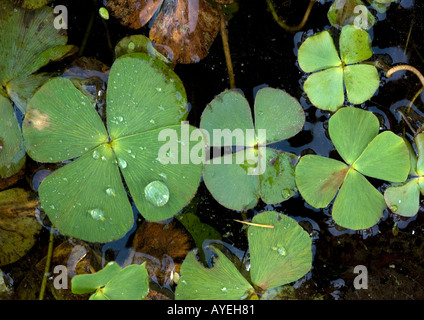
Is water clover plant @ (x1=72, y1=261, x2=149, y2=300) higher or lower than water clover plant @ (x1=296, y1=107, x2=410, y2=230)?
above

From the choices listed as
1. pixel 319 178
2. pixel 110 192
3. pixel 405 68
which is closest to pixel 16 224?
pixel 110 192

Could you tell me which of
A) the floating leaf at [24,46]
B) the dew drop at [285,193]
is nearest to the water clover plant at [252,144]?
the dew drop at [285,193]

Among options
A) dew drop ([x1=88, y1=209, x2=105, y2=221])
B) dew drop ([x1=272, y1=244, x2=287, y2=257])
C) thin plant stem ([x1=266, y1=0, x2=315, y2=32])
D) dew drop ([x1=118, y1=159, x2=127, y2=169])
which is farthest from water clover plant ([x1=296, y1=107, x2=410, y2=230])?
dew drop ([x1=88, y1=209, x2=105, y2=221])

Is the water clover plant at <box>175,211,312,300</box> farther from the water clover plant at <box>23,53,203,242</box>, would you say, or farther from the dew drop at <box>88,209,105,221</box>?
the dew drop at <box>88,209,105,221</box>

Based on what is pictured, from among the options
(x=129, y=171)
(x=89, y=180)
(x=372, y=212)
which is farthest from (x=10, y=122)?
(x=372, y=212)

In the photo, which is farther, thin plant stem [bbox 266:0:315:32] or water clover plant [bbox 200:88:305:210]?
thin plant stem [bbox 266:0:315:32]

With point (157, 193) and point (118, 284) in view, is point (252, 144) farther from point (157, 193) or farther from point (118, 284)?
point (118, 284)

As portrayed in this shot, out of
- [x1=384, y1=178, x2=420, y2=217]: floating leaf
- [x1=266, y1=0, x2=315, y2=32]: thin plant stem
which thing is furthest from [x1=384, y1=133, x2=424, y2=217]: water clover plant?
[x1=266, y1=0, x2=315, y2=32]: thin plant stem

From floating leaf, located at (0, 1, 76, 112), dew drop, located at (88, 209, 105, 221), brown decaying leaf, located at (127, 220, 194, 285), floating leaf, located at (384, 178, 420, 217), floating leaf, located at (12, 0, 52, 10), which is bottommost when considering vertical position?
brown decaying leaf, located at (127, 220, 194, 285)
